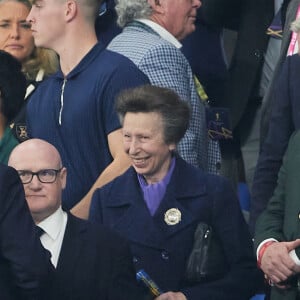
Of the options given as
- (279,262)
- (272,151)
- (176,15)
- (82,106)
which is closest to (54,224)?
(279,262)

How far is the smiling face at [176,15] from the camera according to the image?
878 centimetres

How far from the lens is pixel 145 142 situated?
24.9ft

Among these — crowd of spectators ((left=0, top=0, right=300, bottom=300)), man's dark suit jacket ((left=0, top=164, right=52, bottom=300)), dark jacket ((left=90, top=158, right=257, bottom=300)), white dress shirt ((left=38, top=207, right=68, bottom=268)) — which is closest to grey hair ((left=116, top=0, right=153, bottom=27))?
crowd of spectators ((left=0, top=0, right=300, bottom=300))

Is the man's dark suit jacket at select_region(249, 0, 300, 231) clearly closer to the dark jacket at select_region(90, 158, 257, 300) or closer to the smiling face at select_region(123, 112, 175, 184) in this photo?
the dark jacket at select_region(90, 158, 257, 300)

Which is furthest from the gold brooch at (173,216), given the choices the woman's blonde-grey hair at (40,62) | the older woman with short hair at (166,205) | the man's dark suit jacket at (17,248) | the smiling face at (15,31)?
the smiling face at (15,31)

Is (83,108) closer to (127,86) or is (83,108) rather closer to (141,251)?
(127,86)

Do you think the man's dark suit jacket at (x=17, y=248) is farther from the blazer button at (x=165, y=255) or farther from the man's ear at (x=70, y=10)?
the man's ear at (x=70, y=10)

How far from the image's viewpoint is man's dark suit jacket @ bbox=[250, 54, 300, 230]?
303 inches

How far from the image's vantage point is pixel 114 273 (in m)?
6.96

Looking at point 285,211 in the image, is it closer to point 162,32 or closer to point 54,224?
point 54,224

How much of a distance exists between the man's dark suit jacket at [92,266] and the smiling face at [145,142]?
63 cm

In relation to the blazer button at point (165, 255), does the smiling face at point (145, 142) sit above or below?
above

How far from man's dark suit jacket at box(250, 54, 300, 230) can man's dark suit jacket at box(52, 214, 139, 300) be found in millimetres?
983

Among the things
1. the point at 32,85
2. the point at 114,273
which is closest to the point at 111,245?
the point at 114,273
